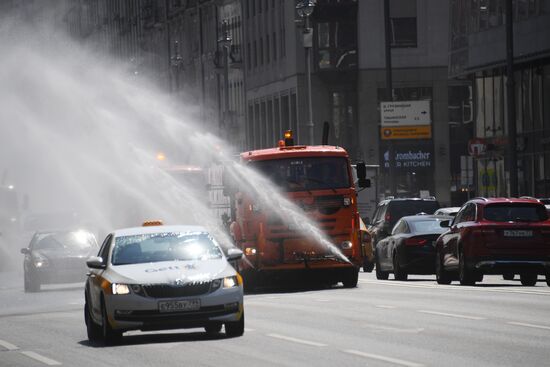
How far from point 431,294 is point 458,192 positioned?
6417cm

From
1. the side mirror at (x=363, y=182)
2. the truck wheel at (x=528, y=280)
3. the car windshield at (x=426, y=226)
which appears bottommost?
the truck wheel at (x=528, y=280)

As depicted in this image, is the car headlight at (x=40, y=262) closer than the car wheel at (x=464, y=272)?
No

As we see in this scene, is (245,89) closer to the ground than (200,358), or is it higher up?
higher up

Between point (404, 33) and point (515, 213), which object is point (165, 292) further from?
point (404, 33)

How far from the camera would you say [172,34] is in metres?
130

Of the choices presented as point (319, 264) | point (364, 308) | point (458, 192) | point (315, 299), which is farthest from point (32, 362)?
point (458, 192)

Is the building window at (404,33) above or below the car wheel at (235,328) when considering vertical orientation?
above

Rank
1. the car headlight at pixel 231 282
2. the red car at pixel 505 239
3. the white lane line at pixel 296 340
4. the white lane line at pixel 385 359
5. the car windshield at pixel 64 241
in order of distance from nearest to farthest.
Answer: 1. the white lane line at pixel 385 359
2. the white lane line at pixel 296 340
3. the car headlight at pixel 231 282
4. the red car at pixel 505 239
5. the car windshield at pixel 64 241

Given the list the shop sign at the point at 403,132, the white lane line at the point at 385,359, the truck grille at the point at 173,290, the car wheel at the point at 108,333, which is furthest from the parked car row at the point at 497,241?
the shop sign at the point at 403,132

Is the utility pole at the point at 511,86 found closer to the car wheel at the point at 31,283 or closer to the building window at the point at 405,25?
the car wheel at the point at 31,283

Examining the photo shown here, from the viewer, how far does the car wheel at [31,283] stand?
42.1m

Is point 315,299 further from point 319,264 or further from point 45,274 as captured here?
point 45,274

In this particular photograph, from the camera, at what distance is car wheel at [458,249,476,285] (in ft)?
106

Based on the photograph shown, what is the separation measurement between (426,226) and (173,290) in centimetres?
1867
